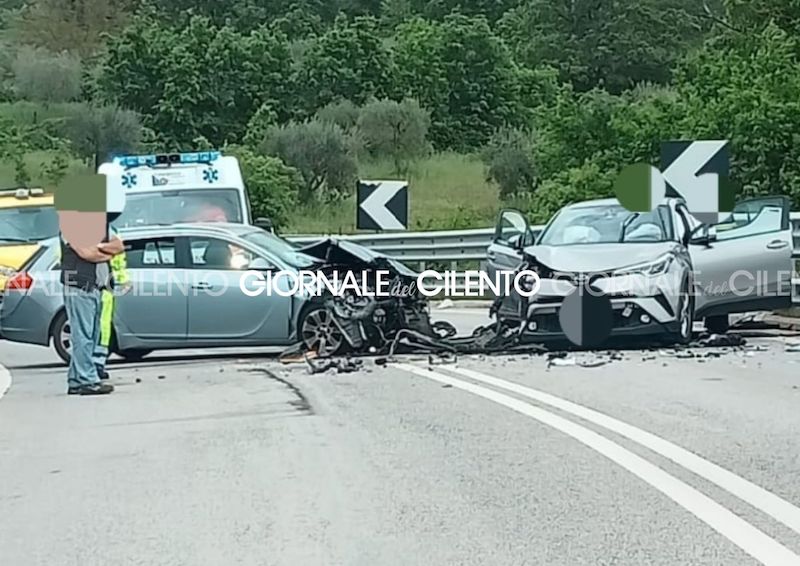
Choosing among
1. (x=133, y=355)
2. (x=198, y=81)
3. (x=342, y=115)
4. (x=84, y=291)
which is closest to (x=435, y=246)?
(x=133, y=355)

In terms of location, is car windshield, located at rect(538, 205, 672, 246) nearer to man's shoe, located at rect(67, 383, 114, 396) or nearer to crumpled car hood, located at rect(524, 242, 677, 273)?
crumpled car hood, located at rect(524, 242, 677, 273)

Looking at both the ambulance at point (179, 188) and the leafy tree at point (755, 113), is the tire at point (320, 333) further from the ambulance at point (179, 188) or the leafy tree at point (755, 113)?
the leafy tree at point (755, 113)

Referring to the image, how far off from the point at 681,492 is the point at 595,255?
246 inches

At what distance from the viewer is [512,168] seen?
45.1 metres

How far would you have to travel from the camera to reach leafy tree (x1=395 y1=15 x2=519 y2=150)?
198 ft

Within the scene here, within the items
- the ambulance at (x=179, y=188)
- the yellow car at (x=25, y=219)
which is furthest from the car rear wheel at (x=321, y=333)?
the yellow car at (x=25, y=219)

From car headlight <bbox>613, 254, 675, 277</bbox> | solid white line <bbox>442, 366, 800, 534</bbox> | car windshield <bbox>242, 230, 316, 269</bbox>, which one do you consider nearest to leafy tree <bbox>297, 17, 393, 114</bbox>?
car windshield <bbox>242, 230, 316, 269</bbox>

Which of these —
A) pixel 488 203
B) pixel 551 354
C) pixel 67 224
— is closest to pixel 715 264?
pixel 551 354

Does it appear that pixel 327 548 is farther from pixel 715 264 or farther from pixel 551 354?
pixel 715 264

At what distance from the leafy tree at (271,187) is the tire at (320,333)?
19.8 metres

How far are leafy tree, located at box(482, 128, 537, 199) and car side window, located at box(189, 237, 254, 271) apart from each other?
91.9 ft

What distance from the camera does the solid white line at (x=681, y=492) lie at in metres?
5.95

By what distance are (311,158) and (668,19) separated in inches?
1059

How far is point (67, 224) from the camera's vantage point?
39.0ft
